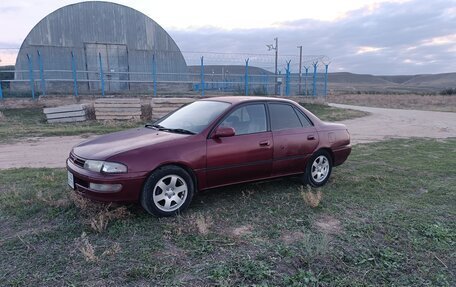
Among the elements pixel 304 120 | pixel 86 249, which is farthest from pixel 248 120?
pixel 86 249

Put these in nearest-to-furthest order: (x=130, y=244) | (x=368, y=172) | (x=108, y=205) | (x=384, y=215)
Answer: (x=130, y=244)
(x=108, y=205)
(x=384, y=215)
(x=368, y=172)

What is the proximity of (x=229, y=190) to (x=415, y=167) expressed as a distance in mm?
4311

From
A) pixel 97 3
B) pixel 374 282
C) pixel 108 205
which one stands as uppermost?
pixel 97 3

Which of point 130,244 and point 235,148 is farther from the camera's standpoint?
point 235,148

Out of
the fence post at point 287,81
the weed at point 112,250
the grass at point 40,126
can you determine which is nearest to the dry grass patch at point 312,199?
the weed at point 112,250

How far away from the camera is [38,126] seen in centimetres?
1362

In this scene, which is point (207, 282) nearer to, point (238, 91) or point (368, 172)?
point (368, 172)

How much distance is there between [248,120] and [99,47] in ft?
73.8

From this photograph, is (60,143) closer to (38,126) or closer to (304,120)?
(38,126)

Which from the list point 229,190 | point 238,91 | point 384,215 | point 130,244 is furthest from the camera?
point 238,91

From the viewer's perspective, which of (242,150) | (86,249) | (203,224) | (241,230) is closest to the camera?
(86,249)

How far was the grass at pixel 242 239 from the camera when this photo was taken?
327cm

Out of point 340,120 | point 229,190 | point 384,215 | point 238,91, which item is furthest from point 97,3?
point 384,215

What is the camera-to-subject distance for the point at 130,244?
12.4 ft
